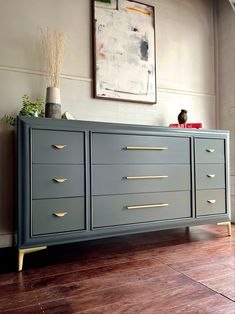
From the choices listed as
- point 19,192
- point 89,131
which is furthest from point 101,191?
point 19,192

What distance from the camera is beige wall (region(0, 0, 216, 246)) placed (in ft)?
6.41

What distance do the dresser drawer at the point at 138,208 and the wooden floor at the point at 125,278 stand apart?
237mm

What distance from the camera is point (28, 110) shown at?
5.63 ft

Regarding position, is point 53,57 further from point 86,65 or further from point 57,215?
point 57,215

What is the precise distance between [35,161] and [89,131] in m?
0.39

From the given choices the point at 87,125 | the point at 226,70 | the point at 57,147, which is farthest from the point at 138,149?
the point at 226,70

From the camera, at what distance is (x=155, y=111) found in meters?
2.50

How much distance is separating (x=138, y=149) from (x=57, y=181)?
60 centimetres

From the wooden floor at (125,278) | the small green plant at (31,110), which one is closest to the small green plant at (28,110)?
the small green plant at (31,110)

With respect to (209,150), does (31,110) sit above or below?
above

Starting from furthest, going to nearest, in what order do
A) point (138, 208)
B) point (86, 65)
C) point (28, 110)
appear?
1. point (86, 65)
2. point (138, 208)
3. point (28, 110)

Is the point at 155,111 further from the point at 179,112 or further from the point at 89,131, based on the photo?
the point at 89,131

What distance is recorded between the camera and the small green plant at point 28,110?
67.5 inches

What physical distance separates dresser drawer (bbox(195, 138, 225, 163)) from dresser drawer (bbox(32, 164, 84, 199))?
37.9 inches
